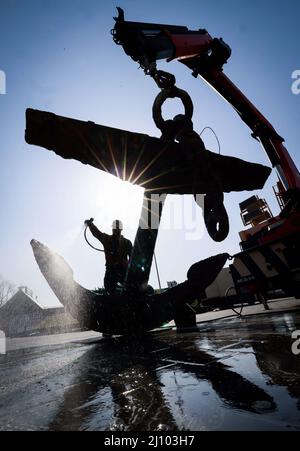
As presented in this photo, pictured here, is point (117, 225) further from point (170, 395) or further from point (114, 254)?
point (170, 395)

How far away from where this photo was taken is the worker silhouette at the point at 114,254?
404 centimetres

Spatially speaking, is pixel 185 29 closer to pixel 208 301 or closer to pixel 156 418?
pixel 156 418

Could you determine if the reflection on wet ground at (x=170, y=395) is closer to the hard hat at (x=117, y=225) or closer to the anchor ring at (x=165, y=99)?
the anchor ring at (x=165, y=99)

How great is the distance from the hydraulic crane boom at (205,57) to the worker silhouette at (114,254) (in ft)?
8.46

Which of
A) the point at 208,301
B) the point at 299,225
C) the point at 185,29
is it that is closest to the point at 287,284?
the point at 299,225

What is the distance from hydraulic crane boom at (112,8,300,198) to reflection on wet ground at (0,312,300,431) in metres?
3.83

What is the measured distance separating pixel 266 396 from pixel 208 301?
10.8m

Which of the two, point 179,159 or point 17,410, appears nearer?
point 17,410

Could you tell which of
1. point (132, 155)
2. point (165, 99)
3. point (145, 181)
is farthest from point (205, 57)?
point (132, 155)

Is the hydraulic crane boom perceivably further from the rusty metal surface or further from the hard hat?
the hard hat

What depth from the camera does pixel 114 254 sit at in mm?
4172

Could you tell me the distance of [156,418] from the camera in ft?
2.46

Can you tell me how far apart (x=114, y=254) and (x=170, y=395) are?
330cm

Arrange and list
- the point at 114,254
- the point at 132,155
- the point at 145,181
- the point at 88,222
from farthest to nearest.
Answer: the point at 114,254
the point at 88,222
the point at 145,181
the point at 132,155
